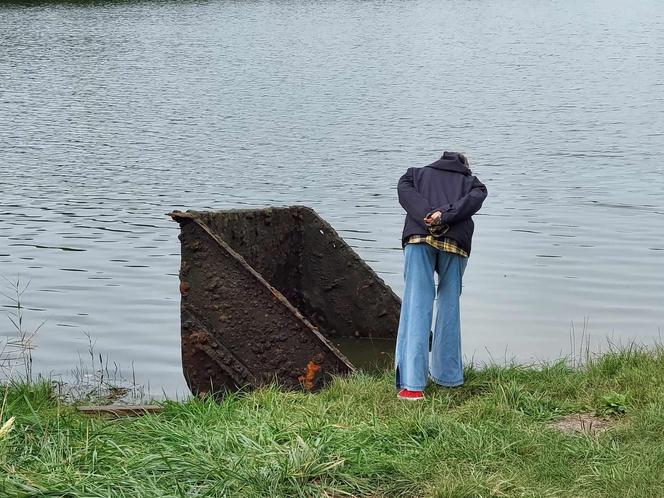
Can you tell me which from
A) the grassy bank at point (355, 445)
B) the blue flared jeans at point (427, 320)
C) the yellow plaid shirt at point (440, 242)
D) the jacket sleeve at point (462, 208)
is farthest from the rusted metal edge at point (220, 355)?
the jacket sleeve at point (462, 208)

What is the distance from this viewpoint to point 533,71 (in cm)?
3572

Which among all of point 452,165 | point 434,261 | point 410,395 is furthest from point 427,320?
point 452,165

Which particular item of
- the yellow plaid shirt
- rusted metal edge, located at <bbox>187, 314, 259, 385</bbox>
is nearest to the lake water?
rusted metal edge, located at <bbox>187, 314, 259, 385</bbox>

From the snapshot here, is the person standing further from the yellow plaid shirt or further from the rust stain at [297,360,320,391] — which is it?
the rust stain at [297,360,320,391]

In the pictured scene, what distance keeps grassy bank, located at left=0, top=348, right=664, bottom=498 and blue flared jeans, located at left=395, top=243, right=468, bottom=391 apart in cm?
19

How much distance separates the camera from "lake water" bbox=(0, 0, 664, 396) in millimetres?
12203

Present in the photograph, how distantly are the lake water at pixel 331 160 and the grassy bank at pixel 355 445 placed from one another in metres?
2.68

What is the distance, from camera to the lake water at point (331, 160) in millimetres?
12203

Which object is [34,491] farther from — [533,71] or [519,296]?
[533,71]

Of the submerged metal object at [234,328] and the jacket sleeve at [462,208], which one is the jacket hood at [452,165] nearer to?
the jacket sleeve at [462,208]

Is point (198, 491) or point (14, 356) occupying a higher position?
point (198, 491)

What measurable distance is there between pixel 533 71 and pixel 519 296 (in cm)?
2418

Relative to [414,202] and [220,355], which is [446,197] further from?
[220,355]

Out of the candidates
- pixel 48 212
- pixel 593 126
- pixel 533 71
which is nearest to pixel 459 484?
pixel 48 212
